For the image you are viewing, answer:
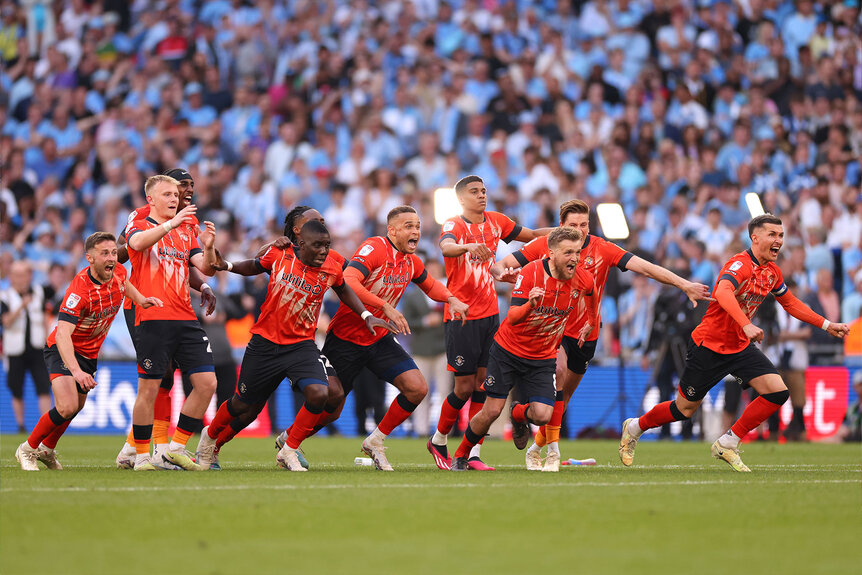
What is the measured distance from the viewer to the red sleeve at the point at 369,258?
10.8 meters

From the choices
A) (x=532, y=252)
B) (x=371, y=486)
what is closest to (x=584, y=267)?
(x=532, y=252)

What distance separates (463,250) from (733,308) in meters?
2.43

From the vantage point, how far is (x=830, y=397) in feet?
59.3

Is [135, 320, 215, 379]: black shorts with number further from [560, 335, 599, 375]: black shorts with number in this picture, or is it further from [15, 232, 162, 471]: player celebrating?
[560, 335, 599, 375]: black shorts with number

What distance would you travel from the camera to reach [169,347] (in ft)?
34.7

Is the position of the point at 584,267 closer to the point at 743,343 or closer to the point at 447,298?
the point at 447,298

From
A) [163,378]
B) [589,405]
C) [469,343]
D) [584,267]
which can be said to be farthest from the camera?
[589,405]

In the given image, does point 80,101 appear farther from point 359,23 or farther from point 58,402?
point 58,402

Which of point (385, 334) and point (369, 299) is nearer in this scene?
point (369, 299)

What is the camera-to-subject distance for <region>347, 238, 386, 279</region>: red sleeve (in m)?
10.8

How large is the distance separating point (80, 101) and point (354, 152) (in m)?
6.76

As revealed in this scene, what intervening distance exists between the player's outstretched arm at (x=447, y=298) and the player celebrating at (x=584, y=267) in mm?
475

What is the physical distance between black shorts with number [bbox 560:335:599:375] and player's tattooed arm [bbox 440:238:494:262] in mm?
1256

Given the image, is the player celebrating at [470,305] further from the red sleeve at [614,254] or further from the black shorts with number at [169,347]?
the black shorts with number at [169,347]
